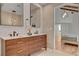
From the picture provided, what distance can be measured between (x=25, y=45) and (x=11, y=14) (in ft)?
1.76


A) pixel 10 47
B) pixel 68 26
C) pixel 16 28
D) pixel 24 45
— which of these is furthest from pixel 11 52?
pixel 68 26

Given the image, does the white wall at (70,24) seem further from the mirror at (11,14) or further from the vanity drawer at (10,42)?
the vanity drawer at (10,42)

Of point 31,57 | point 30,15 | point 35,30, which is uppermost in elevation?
point 30,15

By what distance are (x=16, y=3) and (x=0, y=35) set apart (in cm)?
56

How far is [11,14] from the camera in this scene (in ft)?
6.31

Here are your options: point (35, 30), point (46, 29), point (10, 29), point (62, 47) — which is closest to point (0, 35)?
point (10, 29)

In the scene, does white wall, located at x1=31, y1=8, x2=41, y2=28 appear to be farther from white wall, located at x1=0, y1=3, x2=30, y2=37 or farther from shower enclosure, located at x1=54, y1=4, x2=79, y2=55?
shower enclosure, located at x1=54, y1=4, x2=79, y2=55

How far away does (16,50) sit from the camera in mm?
1897

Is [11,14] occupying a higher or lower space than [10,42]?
higher

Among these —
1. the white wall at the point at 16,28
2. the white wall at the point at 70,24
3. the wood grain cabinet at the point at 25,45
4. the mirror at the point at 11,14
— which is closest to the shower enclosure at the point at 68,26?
the white wall at the point at 70,24

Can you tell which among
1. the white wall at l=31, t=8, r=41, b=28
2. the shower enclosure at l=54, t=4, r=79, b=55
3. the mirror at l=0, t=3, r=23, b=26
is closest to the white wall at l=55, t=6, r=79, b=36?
the shower enclosure at l=54, t=4, r=79, b=55

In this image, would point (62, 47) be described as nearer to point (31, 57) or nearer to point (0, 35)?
point (31, 57)

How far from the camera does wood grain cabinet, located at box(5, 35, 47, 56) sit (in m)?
1.85

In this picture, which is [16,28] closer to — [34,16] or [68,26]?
[34,16]
